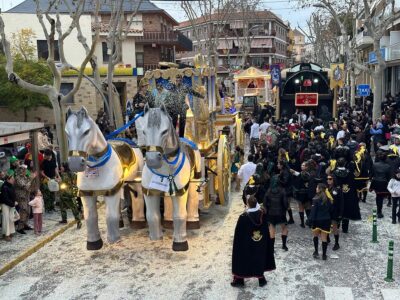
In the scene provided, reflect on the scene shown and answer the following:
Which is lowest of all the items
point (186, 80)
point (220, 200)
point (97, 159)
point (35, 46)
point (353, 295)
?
point (353, 295)

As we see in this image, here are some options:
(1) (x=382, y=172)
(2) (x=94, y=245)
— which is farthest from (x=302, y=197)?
(2) (x=94, y=245)

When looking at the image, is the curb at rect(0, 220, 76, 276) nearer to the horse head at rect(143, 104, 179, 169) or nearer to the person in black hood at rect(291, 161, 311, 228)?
the horse head at rect(143, 104, 179, 169)

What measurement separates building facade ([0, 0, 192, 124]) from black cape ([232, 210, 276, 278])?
56.2 ft

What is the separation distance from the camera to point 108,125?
66.5 feet

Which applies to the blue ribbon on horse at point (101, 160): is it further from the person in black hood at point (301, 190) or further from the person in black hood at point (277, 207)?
the person in black hood at point (301, 190)

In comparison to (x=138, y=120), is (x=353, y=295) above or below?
below

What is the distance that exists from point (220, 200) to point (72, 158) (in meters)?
4.23

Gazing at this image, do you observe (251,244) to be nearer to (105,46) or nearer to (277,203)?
(277,203)

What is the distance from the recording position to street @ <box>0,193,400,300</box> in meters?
6.64

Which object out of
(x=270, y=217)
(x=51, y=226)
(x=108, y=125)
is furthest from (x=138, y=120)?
(x=108, y=125)

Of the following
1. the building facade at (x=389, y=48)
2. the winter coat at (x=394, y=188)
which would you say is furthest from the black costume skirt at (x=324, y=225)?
the building facade at (x=389, y=48)

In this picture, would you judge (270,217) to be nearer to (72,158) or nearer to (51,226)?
(72,158)

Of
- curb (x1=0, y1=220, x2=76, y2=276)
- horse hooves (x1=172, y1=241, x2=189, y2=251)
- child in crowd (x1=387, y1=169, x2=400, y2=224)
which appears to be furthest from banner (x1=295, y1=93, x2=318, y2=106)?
horse hooves (x1=172, y1=241, x2=189, y2=251)

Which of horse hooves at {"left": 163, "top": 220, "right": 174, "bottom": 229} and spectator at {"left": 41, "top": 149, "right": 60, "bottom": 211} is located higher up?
spectator at {"left": 41, "top": 149, "right": 60, "bottom": 211}
